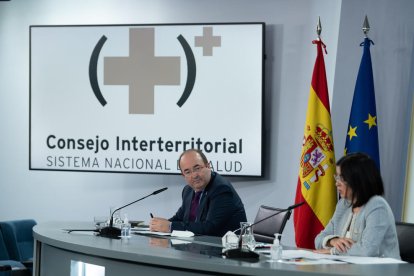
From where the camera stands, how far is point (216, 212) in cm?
470

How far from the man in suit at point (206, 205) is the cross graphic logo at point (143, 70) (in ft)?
5.25

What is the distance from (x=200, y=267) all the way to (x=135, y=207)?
3584 millimetres

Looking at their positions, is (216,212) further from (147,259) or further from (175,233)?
(147,259)

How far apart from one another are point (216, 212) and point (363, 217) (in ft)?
3.64

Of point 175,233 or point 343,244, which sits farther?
point 175,233

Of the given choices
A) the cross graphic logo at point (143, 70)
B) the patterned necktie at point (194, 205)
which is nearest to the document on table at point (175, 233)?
the patterned necktie at point (194, 205)

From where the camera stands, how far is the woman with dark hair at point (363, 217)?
373 centimetres

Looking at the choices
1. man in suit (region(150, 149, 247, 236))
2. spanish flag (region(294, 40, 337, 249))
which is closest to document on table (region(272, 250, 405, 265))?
man in suit (region(150, 149, 247, 236))

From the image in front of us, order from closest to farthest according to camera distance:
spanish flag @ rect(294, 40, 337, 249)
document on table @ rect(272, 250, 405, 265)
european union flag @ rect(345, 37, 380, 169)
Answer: document on table @ rect(272, 250, 405, 265)
european union flag @ rect(345, 37, 380, 169)
spanish flag @ rect(294, 40, 337, 249)

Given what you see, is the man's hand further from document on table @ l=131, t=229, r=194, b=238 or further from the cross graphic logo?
the cross graphic logo

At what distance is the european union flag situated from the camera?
18.1 feet

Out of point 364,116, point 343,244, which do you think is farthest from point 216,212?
point 364,116

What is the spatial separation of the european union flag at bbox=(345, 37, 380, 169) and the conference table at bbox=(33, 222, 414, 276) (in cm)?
165

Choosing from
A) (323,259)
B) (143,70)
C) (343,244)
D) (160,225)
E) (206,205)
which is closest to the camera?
(323,259)
